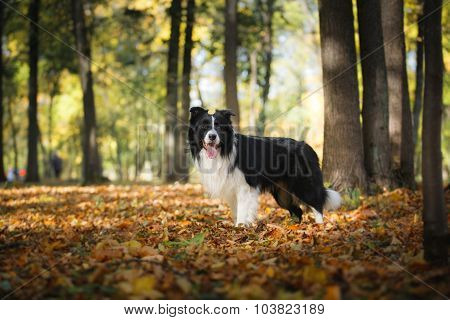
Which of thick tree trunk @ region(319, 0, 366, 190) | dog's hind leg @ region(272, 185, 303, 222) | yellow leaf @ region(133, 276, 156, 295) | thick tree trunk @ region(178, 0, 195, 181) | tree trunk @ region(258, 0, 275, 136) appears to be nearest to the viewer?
yellow leaf @ region(133, 276, 156, 295)

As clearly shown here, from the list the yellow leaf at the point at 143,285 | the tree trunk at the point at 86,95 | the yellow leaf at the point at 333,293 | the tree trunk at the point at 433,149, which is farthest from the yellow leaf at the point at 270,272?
the tree trunk at the point at 86,95

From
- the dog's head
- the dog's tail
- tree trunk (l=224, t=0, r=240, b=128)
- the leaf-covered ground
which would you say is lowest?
the leaf-covered ground

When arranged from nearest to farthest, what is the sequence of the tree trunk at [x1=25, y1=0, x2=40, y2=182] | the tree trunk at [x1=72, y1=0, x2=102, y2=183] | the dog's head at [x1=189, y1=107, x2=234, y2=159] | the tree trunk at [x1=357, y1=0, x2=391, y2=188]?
the dog's head at [x1=189, y1=107, x2=234, y2=159]
the tree trunk at [x1=357, y1=0, x2=391, y2=188]
the tree trunk at [x1=72, y1=0, x2=102, y2=183]
the tree trunk at [x1=25, y1=0, x2=40, y2=182]

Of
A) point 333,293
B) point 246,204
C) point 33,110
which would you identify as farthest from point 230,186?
point 33,110

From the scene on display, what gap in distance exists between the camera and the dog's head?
24.1 feet

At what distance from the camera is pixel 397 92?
1067 cm

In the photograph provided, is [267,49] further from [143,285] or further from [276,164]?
[143,285]

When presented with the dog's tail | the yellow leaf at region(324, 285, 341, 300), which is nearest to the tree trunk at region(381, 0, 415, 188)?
the dog's tail

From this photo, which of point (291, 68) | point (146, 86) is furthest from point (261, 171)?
point (291, 68)

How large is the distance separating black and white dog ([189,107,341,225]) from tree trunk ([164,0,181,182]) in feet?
37.0

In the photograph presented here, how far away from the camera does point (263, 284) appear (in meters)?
3.58

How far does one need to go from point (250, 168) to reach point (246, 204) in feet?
2.02

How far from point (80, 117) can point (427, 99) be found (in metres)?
34.2

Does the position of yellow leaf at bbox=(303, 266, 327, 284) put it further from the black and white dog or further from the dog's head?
the dog's head
